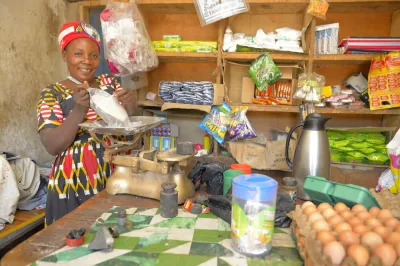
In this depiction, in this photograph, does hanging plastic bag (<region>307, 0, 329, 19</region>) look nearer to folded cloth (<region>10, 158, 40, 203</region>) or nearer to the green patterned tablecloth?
the green patterned tablecloth

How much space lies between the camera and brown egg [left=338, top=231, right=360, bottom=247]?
605 mm

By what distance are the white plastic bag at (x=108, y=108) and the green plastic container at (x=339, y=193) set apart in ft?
2.60

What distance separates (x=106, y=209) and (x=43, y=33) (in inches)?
78.9

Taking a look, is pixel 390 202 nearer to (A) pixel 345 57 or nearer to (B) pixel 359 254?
(B) pixel 359 254

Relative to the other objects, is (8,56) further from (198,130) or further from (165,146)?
(198,130)

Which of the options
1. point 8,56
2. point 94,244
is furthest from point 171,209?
point 8,56

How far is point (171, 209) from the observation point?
3.07ft

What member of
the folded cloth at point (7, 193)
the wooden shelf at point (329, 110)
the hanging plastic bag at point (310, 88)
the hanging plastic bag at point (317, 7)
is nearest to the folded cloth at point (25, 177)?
the folded cloth at point (7, 193)

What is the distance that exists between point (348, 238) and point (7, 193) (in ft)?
6.11

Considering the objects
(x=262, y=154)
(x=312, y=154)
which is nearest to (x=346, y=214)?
(x=312, y=154)

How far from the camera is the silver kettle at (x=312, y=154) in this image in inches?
44.2

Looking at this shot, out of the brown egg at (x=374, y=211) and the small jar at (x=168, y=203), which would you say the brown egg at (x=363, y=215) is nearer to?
the brown egg at (x=374, y=211)

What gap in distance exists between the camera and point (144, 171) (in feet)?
3.73

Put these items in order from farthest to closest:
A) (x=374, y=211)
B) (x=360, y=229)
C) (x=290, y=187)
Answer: (x=290, y=187)
(x=374, y=211)
(x=360, y=229)
